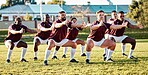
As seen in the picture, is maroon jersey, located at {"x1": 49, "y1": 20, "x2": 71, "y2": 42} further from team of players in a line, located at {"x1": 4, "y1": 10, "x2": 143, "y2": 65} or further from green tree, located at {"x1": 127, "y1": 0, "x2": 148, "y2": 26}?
green tree, located at {"x1": 127, "y1": 0, "x2": 148, "y2": 26}

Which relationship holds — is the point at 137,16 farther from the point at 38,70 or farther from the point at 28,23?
the point at 38,70

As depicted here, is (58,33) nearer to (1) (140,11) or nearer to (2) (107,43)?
(2) (107,43)

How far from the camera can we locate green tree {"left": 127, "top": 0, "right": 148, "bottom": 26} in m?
61.2

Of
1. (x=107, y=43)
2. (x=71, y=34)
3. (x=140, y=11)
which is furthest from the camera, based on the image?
(x=140, y=11)

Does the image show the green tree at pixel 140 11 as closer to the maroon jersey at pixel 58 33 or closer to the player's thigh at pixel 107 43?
the player's thigh at pixel 107 43

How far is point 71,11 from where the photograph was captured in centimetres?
10494

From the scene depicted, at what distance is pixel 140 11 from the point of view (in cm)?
6209

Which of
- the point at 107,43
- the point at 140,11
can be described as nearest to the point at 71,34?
the point at 107,43

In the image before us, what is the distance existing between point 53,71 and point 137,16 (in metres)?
50.3

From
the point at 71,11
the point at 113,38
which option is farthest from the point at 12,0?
the point at 113,38

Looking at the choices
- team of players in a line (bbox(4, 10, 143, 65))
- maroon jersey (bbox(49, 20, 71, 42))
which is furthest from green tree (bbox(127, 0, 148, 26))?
maroon jersey (bbox(49, 20, 71, 42))

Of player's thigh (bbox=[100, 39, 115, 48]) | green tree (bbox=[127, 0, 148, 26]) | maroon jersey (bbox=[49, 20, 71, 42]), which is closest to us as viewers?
maroon jersey (bbox=[49, 20, 71, 42])

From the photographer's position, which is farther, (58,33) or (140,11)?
(140,11)

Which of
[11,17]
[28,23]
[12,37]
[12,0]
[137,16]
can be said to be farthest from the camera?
[12,0]
